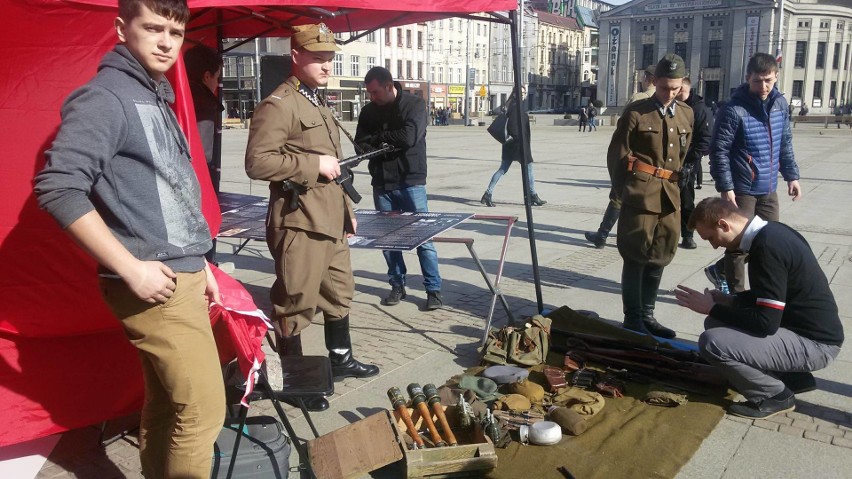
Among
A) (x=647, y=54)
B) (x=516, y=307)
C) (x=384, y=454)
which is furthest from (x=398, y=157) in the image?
(x=647, y=54)

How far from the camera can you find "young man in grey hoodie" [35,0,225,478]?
6.70ft

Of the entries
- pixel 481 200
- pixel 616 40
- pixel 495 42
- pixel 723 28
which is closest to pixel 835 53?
pixel 723 28

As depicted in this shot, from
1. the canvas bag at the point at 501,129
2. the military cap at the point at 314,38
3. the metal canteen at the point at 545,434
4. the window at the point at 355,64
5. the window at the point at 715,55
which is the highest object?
the window at the point at 715,55

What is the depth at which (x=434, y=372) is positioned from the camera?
457cm

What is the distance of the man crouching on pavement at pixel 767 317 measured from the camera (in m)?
3.63

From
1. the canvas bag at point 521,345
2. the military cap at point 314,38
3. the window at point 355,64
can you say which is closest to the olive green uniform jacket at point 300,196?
the military cap at point 314,38

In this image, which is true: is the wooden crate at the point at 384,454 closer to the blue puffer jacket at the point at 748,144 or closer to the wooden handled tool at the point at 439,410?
the wooden handled tool at the point at 439,410

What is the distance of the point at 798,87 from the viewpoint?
257 ft

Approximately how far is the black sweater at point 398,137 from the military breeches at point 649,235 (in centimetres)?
179

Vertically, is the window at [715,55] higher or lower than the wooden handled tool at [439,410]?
higher

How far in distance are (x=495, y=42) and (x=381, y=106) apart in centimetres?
8523

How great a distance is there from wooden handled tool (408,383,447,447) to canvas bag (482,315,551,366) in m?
0.92

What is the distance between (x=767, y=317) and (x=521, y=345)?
1.55 metres

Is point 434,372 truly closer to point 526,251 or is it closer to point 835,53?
point 526,251
